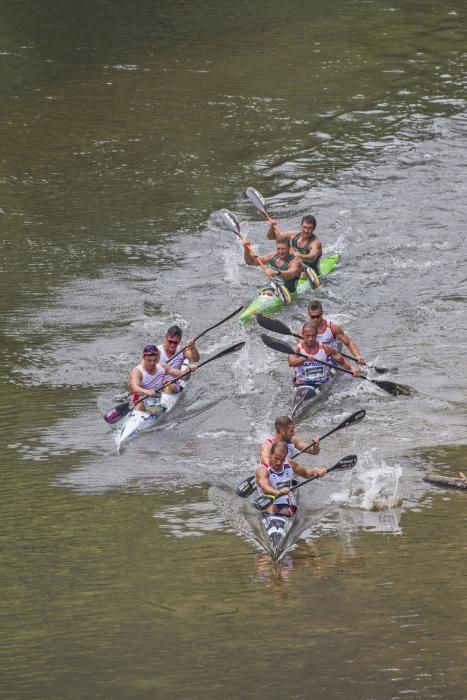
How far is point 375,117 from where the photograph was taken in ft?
91.9

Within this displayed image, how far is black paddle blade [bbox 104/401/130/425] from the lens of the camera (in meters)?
16.0

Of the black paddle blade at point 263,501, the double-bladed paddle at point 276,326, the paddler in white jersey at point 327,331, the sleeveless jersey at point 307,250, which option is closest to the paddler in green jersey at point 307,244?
the sleeveless jersey at point 307,250

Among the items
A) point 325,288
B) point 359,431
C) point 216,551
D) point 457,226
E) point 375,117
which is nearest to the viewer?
point 216,551

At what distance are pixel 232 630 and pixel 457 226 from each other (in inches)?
546

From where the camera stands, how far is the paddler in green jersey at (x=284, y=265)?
20.2 metres

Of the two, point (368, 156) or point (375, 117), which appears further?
point (375, 117)

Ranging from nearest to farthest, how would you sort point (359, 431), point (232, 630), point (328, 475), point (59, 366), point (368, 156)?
1. point (232, 630)
2. point (328, 475)
3. point (359, 431)
4. point (59, 366)
5. point (368, 156)

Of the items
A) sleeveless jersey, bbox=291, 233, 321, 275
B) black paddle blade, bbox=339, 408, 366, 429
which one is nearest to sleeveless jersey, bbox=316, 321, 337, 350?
black paddle blade, bbox=339, 408, 366, 429

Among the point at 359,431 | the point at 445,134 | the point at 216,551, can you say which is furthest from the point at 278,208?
the point at 216,551

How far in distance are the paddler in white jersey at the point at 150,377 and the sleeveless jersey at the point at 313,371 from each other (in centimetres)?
153

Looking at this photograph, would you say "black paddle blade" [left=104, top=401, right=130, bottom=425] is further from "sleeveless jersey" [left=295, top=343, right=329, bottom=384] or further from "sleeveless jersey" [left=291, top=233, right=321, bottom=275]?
"sleeveless jersey" [left=291, top=233, right=321, bottom=275]

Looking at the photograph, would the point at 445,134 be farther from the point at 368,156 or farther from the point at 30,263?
the point at 30,263

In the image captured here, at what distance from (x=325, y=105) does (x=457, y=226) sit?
6.96 meters

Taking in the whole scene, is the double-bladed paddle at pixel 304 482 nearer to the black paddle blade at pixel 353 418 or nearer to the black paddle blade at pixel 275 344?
the black paddle blade at pixel 353 418
